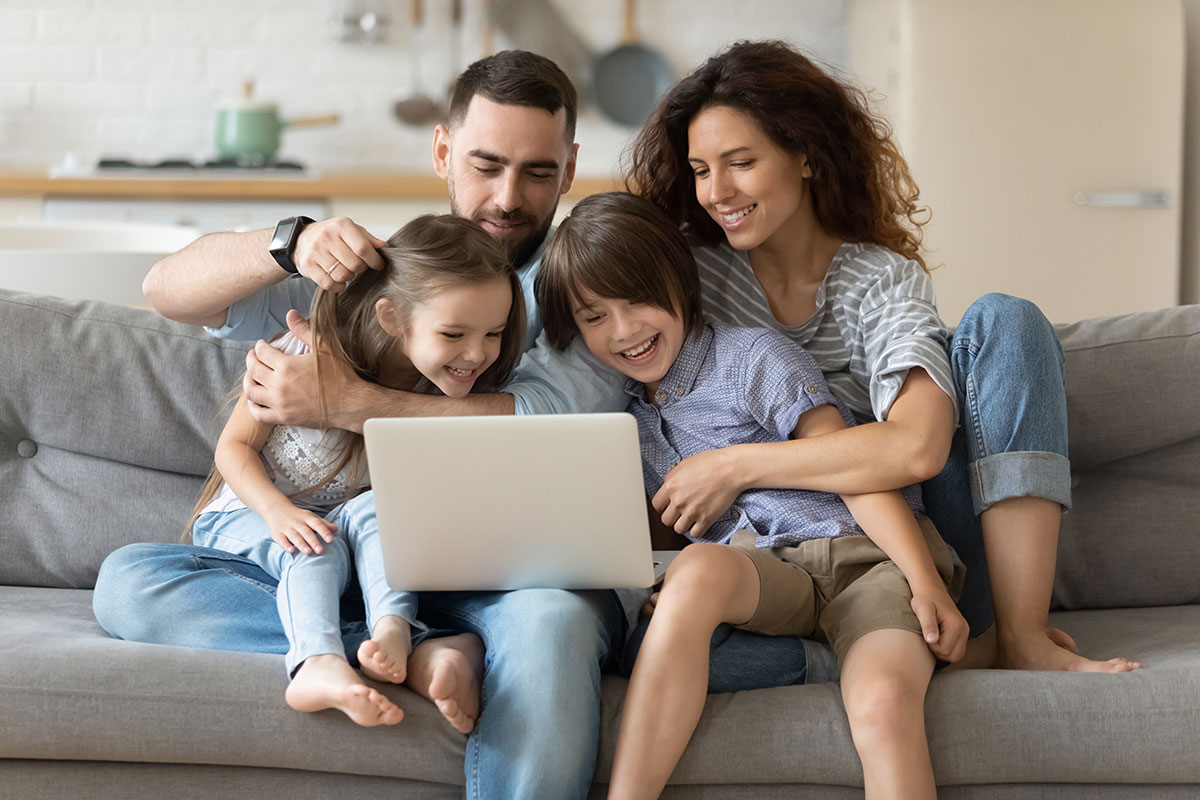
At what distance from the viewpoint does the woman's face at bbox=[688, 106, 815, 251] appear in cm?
163

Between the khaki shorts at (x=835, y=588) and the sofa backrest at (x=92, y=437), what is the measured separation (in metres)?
0.84

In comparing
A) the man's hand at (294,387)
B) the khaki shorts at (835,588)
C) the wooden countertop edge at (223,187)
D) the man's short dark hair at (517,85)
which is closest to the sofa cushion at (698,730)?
the khaki shorts at (835,588)

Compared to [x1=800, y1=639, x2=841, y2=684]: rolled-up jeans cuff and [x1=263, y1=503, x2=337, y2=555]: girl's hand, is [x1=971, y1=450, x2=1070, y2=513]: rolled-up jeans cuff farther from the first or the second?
[x1=263, y1=503, x2=337, y2=555]: girl's hand

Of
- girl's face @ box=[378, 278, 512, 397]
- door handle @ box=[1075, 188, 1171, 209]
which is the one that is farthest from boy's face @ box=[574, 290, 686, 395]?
door handle @ box=[1075, 188, 1171, 209]

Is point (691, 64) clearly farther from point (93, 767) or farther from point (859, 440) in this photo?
point (93, 767)

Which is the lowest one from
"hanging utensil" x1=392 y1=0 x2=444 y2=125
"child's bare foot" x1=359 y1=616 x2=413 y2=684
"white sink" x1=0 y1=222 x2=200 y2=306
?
"child's bare foot" x1=359 y1=616 x2=413 y2=684

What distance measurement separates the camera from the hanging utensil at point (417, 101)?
421 cm

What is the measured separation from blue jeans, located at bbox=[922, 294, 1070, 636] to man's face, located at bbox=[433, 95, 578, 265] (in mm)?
681

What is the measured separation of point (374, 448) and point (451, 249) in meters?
0.40

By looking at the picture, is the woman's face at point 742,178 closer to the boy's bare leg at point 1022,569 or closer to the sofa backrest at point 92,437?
the boy's bare leg at point 1022,569

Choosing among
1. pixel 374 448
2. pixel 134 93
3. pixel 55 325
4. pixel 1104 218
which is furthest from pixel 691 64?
pixel 374 448

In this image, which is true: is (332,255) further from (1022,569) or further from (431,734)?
(1022,569)

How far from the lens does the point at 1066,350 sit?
67.7 inches

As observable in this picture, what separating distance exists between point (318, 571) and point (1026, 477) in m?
0.85
